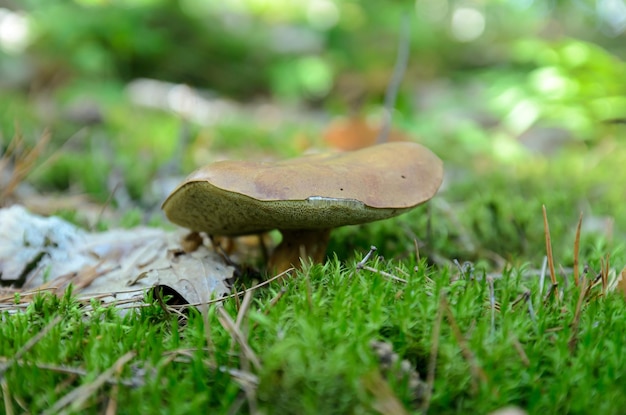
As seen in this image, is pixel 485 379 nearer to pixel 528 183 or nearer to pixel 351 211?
pixel 351 211

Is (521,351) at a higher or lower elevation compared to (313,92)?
lower

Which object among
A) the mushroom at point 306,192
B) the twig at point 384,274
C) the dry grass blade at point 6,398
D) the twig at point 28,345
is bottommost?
the dry grass blade at point 6,398

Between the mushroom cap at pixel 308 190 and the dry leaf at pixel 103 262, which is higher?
the mushroom cap at pixel 308 190

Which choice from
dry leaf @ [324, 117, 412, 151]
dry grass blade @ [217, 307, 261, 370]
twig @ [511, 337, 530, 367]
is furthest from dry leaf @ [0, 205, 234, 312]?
dry leaf @ [324, 117, 412, 151]

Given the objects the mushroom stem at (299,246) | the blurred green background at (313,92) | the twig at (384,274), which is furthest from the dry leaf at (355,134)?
the twig at (384,274)

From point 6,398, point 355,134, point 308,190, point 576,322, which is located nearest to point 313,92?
point 355,134

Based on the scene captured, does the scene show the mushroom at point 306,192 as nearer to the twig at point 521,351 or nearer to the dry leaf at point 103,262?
the dry leaf at point 103,262

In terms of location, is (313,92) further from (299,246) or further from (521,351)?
(521,351)

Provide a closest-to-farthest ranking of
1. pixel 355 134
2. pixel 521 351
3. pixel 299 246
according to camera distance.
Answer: pixel 521 351
pixel 299 246
pixel 355 134
